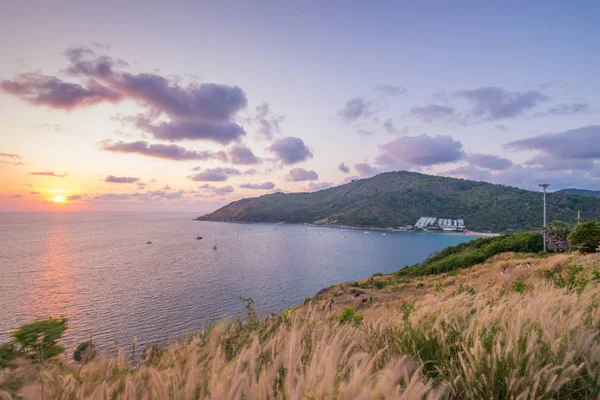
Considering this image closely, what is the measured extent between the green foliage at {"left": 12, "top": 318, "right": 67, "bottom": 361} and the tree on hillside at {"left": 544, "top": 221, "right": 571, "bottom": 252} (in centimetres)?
4182

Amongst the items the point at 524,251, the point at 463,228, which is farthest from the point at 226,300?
the point at 463,228

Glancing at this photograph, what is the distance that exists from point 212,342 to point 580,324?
150 inches

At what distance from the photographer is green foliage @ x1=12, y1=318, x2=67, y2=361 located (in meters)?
2.93

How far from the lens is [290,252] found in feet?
293

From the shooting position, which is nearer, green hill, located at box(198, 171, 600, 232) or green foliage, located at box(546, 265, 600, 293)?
green foliage, located at box(546, 265, 600, 293)

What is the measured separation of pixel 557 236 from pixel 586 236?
10.2m

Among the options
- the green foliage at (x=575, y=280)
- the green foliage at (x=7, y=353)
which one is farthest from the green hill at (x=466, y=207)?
the green foliage at (x=7, y=353)

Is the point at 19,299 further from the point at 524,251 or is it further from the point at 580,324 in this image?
the point at 524,251

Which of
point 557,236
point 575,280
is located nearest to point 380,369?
point 575,280

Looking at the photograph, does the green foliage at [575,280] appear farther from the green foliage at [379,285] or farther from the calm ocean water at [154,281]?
the green foliage at [379,285]

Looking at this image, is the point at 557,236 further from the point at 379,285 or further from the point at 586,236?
the point at 379,285

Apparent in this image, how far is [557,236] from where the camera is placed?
108 ft

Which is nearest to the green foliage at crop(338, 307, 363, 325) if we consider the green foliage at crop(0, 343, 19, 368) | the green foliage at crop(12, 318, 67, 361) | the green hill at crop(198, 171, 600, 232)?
the green foliage at crop(12, 318, 67, 361)

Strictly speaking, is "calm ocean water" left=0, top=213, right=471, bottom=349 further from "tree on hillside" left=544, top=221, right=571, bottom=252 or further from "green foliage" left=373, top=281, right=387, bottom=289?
"tree on hillside" left=544, top=221, right=571, bottom=252
